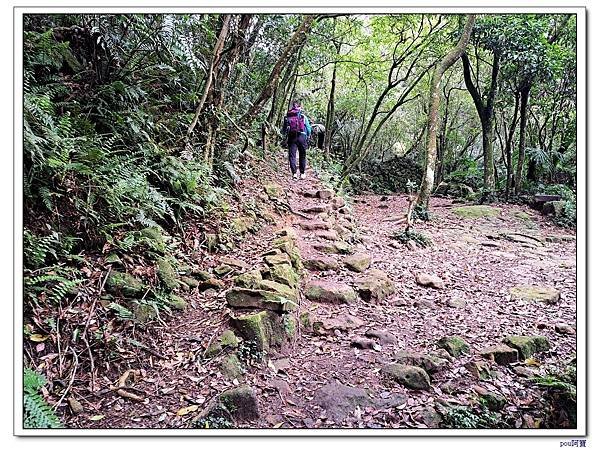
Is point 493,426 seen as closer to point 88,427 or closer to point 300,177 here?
point 88,427

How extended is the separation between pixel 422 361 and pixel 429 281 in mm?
2023

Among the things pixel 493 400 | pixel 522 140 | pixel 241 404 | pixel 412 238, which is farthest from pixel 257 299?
pixel 522 140

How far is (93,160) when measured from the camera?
321cm

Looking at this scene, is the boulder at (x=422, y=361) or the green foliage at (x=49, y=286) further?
the boulder at (x=422, y=361)

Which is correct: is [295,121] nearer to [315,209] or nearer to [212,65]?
[315,209]

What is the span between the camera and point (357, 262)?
15.8 ft

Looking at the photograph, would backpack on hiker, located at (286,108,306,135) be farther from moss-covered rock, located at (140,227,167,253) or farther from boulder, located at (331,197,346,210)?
moss-covered rock, located at (140,227,167,253)

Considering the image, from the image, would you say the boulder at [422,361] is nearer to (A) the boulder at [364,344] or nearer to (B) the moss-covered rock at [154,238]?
(A) the boulder at [364,344]

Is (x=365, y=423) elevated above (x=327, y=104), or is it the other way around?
(x=327, y=104)

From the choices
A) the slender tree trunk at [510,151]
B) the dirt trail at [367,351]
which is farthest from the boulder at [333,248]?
the slender tree trunk at [510,151]

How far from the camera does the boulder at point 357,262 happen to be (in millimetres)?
4746

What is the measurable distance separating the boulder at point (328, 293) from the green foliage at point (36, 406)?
7.21 ft
